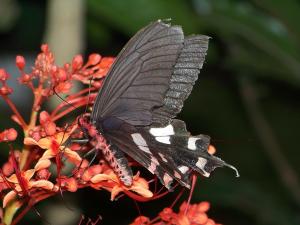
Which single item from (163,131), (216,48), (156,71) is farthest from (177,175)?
(216,48)

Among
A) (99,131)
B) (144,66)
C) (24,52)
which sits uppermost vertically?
(144,66)

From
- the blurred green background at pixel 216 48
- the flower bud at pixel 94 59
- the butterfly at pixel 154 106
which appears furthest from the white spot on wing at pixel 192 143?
the blurred green background at pixel 216 48

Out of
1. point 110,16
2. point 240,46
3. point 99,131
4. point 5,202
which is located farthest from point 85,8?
point 5,202

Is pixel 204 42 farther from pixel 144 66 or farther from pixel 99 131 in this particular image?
pixel 99 131

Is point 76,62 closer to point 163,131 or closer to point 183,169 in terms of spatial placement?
point 163,131

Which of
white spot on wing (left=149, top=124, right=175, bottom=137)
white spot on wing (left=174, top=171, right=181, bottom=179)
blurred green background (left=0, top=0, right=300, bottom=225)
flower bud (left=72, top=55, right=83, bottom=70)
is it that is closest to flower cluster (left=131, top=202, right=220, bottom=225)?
white spot on wing (left=174, top=171, right=181, bottom=179)

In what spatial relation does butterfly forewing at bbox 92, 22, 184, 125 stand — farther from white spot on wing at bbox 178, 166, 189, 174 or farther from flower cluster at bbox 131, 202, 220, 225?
flower cluster at bbox 131, 202, 220, 225
